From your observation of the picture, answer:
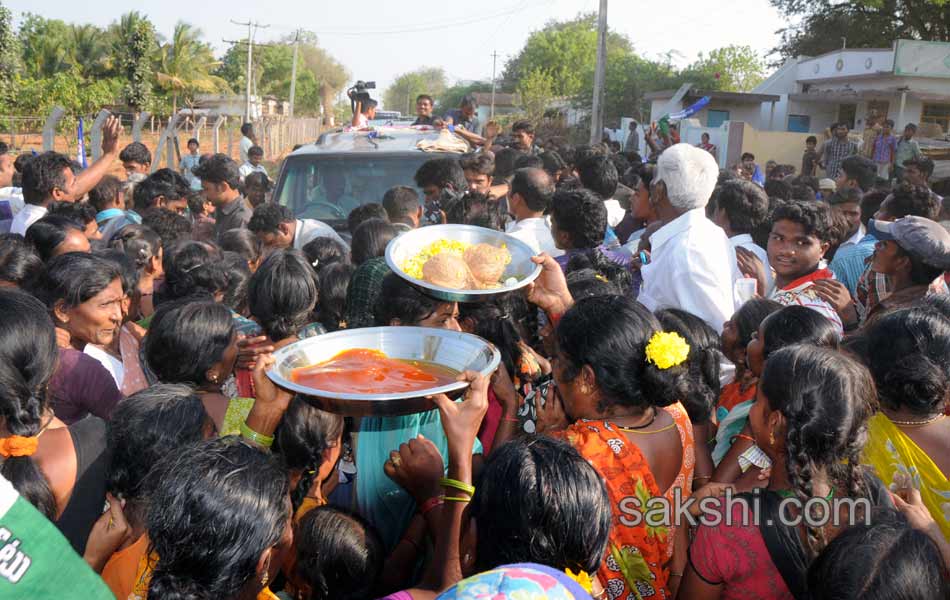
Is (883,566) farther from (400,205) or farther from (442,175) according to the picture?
(442,175)

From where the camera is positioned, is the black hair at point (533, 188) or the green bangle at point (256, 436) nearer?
the green bangle at point (256, 436)

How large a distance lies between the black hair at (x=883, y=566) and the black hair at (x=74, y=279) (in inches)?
120

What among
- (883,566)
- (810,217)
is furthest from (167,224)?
(883,566)

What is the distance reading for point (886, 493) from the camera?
2064mm

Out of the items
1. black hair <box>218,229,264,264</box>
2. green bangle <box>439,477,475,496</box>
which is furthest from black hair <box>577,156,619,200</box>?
green bangle <box>439,477,475,496</box>

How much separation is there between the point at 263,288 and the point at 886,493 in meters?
2.51

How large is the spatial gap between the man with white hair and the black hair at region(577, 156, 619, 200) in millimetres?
1953

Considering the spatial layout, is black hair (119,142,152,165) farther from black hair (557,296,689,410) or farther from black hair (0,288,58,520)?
black hair (557,296,689,410)

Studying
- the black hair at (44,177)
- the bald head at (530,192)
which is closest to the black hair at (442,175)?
the bald head at (530,192)

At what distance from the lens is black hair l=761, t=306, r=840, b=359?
2.77 m

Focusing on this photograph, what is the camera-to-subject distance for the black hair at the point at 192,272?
3943mm

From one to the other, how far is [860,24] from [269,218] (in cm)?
3716

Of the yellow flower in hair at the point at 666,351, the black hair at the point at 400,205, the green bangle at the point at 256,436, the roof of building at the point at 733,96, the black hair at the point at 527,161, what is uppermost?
the roof of building at the point at 733,96

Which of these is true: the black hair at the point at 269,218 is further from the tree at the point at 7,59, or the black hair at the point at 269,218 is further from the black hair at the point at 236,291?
the tree at the point at 7,59
